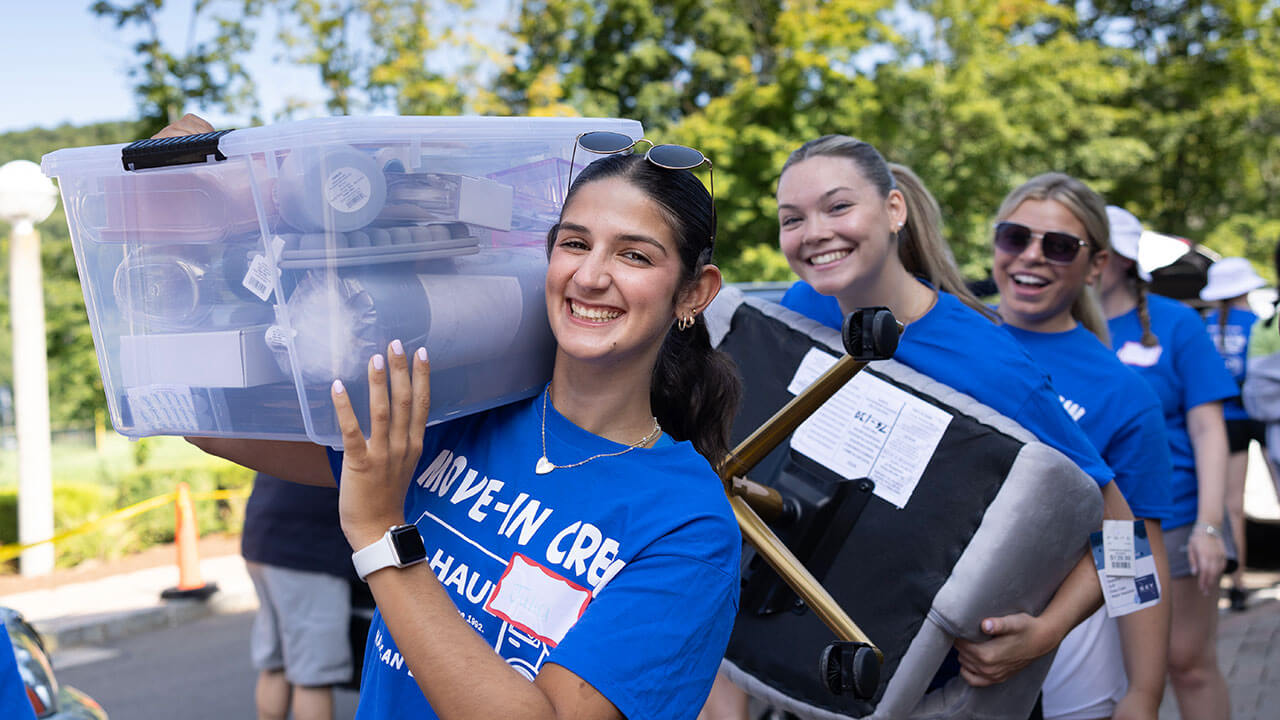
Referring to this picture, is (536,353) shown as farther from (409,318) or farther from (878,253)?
(878,253)

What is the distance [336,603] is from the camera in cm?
388

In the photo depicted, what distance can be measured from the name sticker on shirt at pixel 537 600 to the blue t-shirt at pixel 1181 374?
3.00m

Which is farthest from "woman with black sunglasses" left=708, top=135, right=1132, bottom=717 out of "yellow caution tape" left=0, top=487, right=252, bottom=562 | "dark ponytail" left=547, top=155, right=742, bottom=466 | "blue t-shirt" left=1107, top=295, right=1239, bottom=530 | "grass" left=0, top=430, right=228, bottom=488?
"grass" left=0, top=430, right=228, bottom=488

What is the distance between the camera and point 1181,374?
3779 millimetres

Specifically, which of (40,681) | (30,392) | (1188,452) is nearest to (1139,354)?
(1188,452)

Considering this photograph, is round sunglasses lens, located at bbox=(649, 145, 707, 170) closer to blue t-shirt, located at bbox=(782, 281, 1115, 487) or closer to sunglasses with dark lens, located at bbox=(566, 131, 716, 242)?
sunglasses with dark lens, located at bbox=(566, 131, 716, 242)

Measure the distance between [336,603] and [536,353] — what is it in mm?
2592

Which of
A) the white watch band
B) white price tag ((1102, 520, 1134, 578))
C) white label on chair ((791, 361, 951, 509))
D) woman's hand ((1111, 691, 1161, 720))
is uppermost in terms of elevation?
the white watch band

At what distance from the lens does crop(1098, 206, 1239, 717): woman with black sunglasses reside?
3.67 meters

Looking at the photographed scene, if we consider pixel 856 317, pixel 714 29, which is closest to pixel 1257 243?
pixel 714 29

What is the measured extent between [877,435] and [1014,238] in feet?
3.58

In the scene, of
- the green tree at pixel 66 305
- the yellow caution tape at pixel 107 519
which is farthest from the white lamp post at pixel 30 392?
the green tree at pixel 66 305

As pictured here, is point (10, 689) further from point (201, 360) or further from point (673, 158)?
point (673, 158)

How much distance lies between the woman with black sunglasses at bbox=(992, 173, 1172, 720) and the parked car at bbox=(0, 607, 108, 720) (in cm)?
289
